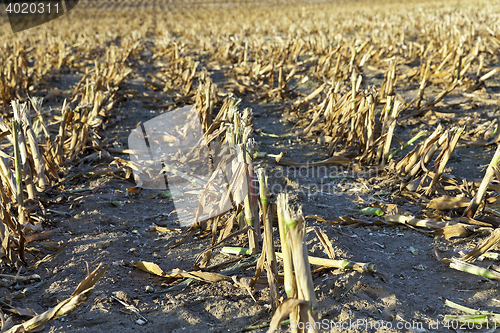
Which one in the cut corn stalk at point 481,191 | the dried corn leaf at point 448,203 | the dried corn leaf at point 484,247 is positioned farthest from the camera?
the dried corn leaf at point 448,203

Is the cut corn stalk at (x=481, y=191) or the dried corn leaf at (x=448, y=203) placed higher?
the cut corn stalk at (x=481, y=191)

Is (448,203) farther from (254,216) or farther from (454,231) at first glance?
(254,216)

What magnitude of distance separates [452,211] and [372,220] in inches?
22.0

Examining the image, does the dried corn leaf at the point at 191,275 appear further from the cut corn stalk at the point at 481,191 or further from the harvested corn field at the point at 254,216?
the cut corn stalk at the point at 481,191

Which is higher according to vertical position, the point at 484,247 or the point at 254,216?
the point at 254,216

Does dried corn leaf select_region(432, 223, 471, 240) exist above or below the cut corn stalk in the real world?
below

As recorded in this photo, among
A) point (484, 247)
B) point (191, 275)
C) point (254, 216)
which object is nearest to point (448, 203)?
point (484, 247)

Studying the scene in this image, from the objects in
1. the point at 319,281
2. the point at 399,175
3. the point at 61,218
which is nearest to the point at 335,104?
the point at 399,175

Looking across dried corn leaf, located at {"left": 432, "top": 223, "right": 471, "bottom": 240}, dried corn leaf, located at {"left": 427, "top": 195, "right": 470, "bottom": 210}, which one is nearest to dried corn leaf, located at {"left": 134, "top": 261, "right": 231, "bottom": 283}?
dried corn leaf, located at {"left": 432, "top": 223, "right": 471, "bottom": 240}

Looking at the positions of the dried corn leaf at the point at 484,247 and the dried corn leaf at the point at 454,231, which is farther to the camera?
the dried corn leaf at the point at 454,231

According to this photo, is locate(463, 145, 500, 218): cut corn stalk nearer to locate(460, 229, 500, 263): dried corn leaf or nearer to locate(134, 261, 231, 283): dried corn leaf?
locate(460, 229, 500, 263): dried corn leaf

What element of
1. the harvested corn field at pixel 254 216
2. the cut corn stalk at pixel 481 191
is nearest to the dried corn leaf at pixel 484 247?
the harvested corn field at pixel 254 216

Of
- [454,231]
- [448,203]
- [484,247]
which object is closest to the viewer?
[484,247]

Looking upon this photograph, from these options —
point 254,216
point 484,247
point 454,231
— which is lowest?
point 454,231
